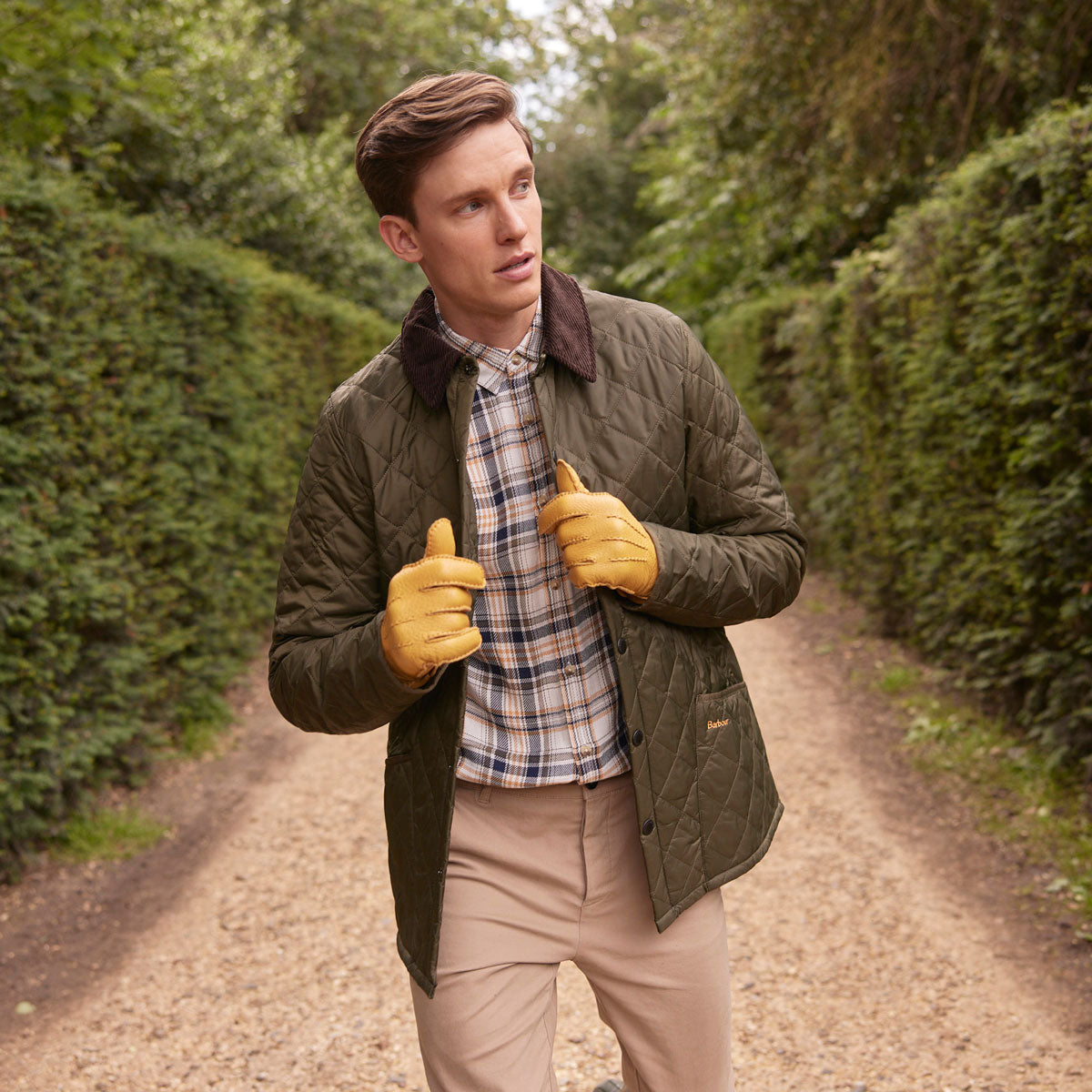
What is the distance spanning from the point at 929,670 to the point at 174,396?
4.99 metres

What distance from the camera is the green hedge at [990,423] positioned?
483 cm

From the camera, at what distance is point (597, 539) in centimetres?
189

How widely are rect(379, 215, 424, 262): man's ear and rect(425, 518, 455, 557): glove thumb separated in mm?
506

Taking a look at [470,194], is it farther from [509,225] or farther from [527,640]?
[527,640]

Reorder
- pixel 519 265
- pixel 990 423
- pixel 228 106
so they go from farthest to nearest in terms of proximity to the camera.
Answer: pixel 228 106, pixel 990 423, pixel 519 265

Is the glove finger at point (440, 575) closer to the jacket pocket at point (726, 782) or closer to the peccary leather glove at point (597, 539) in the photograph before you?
the peccary leather glove at point (597, 539)

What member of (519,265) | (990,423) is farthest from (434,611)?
(990,423)

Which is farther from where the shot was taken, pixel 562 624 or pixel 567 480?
pixel 562 624

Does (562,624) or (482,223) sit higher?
(482,223)

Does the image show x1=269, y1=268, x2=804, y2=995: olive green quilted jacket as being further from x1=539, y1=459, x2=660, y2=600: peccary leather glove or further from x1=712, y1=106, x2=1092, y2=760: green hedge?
x1=712, y1=106, x2=1092, y2=760: green hedge

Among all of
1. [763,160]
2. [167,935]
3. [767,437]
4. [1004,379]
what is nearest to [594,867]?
[167,935]

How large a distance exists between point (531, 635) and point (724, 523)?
0.43 meters

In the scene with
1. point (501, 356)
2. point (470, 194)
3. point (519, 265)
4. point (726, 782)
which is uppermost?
point (470, 194)

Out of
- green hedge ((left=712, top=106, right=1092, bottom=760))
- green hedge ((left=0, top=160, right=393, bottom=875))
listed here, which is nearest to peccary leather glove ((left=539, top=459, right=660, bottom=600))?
green hedge ((left=712, top=106, right=1092, bottom=760))
